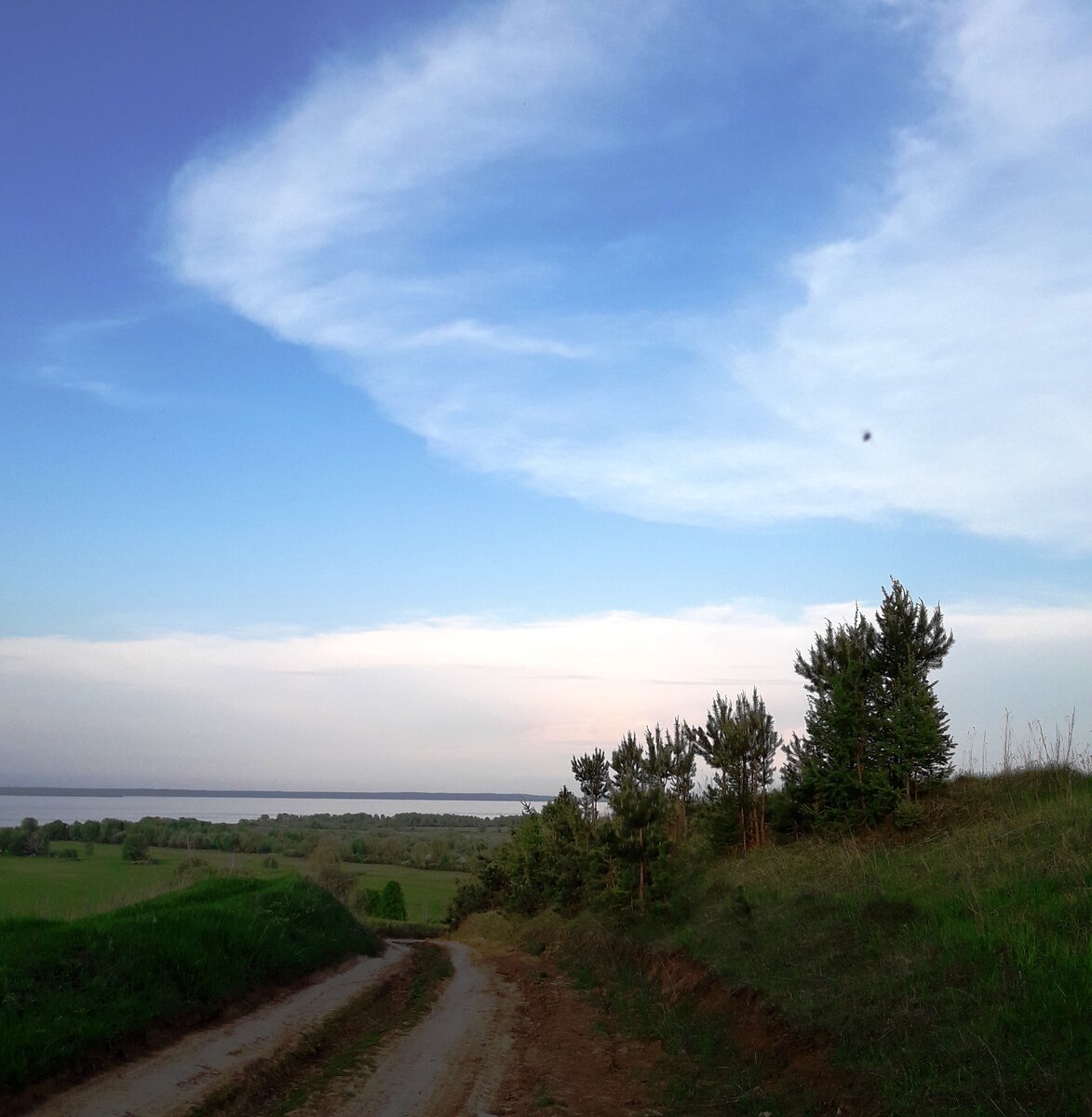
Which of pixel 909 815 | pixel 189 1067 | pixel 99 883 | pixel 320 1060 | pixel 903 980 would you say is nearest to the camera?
pixel 903 980

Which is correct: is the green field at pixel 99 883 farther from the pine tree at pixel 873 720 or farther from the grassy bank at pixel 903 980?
the pine tree at pixel 873 720

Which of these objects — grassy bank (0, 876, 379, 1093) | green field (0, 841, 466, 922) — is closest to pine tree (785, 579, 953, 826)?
grassy bank (0, 876, 379, 1093)

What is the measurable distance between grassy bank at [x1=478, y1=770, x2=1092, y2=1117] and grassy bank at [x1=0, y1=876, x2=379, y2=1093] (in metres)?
7.33

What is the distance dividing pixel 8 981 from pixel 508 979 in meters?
16.4

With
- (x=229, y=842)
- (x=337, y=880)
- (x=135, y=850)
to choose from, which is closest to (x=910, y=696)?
(x=337, y=880)

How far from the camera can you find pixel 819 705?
2616 centimetres

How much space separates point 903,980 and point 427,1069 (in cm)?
634

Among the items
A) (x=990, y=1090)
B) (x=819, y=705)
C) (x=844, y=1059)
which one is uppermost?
(x=819, y=705)

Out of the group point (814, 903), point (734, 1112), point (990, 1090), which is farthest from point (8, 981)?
point (814, 903)

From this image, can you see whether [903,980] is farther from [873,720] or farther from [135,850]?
[135,850]

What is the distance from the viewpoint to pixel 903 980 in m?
10.0

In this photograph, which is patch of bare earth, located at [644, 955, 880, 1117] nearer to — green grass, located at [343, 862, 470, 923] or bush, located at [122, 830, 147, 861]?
green grass, located at [343, 862, 470, 923]

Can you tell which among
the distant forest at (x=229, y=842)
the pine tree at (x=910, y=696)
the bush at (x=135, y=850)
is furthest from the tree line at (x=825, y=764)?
the bush at (x=135, y=850)

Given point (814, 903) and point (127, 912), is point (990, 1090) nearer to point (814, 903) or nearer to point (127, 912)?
point (814, 903)
